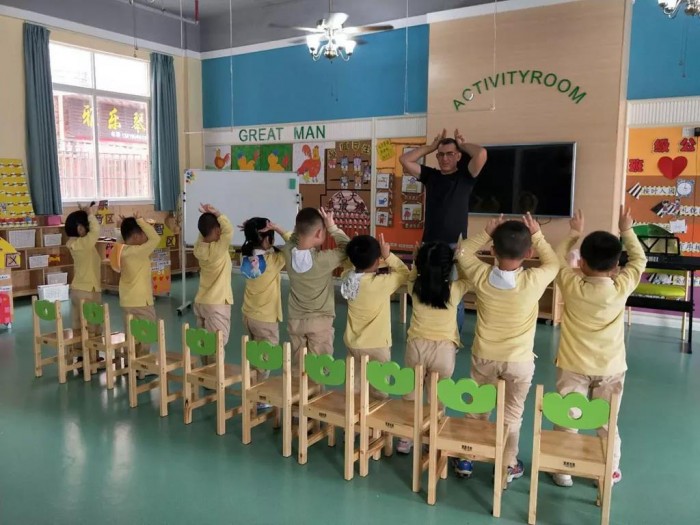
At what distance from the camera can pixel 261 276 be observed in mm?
3617

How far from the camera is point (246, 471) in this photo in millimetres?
2902

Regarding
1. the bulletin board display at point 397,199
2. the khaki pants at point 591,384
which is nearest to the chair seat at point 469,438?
the khaki pants at point 591,384

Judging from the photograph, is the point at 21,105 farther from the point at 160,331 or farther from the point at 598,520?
the point at 598,520

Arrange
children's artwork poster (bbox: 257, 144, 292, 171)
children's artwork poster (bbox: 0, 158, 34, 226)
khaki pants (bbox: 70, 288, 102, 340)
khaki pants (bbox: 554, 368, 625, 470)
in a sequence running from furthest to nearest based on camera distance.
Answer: children's artwork poster (bbox: 257, 144, 292, 171) → children's artwork poster (bbox: 0, 158, 34, 226) → khaki pants (bbox: 70, 288, 102, 340) → khaki pants (bbox: 554, 368, 625, 470)

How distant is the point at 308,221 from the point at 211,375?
109 cm

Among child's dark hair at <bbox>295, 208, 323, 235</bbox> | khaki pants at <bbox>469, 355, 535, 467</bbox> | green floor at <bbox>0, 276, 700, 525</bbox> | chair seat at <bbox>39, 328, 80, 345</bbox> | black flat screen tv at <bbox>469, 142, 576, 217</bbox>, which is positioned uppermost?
black flat screen tv at <bbox>469, 142, 576, 217</bbox>

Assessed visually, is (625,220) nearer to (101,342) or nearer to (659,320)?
(101,342)

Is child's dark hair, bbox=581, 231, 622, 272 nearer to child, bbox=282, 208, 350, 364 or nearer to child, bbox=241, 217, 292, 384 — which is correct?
child, bbox=282, 208, 350, 364

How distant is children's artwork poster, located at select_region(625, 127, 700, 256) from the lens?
5941mm

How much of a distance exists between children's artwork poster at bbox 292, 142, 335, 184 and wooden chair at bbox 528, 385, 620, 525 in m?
6.37

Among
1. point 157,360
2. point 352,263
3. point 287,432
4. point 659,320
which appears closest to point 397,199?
point 659,320

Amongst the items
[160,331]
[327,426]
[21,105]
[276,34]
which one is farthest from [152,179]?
[327,426]

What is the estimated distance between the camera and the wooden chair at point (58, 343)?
4184mm

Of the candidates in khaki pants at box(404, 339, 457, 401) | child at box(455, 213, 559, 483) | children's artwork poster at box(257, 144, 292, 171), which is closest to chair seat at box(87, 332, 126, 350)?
khaki pants at box(404, 339, 457, 401)
